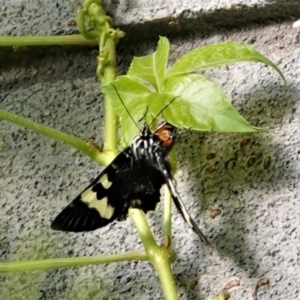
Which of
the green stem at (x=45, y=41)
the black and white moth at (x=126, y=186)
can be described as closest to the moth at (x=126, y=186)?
the black and white moth at (x=126, y=186)

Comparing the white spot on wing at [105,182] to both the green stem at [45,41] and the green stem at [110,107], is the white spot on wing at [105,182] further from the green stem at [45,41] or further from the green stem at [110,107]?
the green stem at [45,41]

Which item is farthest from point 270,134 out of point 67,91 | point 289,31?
point 67,91

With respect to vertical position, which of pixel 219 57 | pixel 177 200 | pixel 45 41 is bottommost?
pixel 177 200

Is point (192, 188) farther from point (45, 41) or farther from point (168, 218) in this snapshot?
point (45, 41)

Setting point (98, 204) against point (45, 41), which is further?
point (45, 41)

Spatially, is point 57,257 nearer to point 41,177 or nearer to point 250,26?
point 41,177

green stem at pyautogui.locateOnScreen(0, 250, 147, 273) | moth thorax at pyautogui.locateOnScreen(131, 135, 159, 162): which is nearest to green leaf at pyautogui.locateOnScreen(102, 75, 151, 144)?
moth thorax at pyautogui.locateOnScreen(131, 135, 159, 162)

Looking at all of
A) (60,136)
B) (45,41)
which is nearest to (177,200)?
(60,136)
